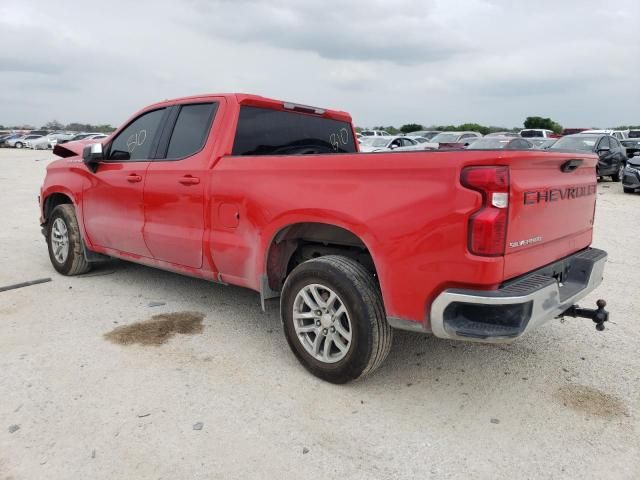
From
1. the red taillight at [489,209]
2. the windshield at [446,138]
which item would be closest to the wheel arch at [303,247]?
the red taillight at [489,209]

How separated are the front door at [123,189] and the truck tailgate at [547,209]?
3.20 metres

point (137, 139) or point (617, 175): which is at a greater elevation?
point (137, 139)

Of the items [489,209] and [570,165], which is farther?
[570,165]

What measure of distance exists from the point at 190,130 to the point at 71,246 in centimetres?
229

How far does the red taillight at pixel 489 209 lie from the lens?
257 centimetres

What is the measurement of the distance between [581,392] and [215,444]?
2284mm

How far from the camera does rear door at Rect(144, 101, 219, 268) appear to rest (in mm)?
4090

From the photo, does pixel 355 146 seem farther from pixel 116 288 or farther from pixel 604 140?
pixel 604 140

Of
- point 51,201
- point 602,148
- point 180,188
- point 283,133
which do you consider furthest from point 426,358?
point 602,148

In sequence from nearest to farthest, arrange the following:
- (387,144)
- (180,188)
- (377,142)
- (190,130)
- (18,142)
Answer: (180,188) → (190,130) → (387,144) → (377,142) → (18,142)

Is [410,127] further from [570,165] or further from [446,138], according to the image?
[570,165]

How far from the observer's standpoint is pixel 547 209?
297cm

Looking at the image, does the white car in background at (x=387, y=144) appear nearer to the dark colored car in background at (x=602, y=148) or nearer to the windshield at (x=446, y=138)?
the windshield at (x=446, y=138)

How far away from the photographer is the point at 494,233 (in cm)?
258
